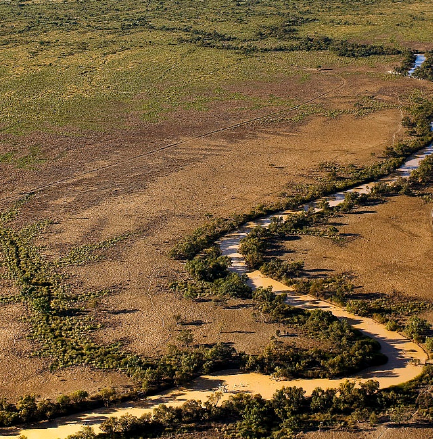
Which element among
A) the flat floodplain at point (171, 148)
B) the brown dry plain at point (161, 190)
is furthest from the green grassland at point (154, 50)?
the brown dry plain at point (161, 190)

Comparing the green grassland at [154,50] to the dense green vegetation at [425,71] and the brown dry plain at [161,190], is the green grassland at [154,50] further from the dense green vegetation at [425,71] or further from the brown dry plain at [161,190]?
the dense green vegetation at [425,71]

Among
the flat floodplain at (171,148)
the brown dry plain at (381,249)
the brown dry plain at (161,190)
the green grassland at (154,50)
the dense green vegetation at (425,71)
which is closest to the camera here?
the brown dry plain at (161,190)

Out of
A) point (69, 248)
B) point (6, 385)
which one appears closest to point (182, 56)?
point (69, 248)

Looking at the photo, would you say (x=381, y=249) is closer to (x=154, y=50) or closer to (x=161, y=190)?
(x=161, y=190)

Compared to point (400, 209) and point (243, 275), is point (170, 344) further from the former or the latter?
point (400, 209)

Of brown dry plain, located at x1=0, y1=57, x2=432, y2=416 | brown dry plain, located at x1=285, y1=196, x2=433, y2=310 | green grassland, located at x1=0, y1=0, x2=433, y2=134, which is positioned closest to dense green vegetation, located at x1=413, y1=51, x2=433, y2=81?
brown dry plain, located at x1=0, y1=57, x2=432, y2=416

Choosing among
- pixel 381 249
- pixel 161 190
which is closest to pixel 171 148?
pixel 161 190
